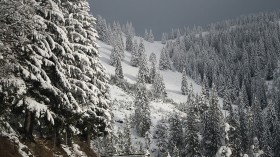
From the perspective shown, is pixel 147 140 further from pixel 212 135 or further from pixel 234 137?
pixel 234 137

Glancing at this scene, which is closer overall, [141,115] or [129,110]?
[141,115]

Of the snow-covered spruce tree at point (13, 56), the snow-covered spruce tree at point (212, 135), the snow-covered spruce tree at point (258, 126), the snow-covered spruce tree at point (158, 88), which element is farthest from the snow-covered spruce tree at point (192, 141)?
the snow-covered spruce tree at point (13, 56)

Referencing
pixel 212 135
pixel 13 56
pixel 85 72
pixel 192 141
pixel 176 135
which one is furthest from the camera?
pixel 176 135

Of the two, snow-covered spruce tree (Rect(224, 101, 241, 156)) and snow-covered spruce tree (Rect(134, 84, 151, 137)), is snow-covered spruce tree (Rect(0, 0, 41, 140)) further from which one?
snow-covered spruce tree (Rect(134, 84, 151, 137))

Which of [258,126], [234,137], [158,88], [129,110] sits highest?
[158,88]

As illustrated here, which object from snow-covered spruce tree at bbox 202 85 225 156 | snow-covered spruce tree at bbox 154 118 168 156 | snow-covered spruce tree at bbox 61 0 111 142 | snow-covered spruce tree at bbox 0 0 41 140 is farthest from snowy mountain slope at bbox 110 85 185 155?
snow-covered spruce tree at bbox 0 0 41 140

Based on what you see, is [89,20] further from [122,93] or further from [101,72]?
[122,93]

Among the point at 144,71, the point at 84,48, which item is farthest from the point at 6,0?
the point at 144,71

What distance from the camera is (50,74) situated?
73.7 ft

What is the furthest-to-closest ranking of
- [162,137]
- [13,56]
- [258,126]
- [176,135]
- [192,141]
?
[258,126] < [162,137] < [176,135] < [192,141] < [13,56]

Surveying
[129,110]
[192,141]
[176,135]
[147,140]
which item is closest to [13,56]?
[192,141]

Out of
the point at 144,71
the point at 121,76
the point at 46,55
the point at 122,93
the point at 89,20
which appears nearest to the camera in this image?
the point at 46,55

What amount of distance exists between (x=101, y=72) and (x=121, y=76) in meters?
115

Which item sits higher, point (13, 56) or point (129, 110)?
point (13, 56)
